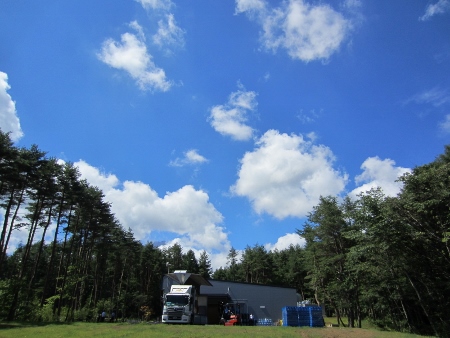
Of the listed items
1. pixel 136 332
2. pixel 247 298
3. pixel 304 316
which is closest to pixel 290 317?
pixel 304 316

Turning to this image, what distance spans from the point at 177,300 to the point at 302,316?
14.1 metres

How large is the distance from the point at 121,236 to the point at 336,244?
3567 cm

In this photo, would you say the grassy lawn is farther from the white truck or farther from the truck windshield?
the truck windshield

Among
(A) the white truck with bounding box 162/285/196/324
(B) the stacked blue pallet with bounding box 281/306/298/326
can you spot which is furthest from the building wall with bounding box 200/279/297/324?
(A) the white truck with bounding box 162/285/196/324

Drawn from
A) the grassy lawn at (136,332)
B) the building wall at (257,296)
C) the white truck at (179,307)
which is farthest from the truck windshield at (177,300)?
the building wall at (257,296)

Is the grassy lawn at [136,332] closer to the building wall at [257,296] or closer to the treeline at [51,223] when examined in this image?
the treeline at [51,223]

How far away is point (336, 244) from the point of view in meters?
35.2

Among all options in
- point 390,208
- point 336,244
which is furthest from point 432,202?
point 336,244

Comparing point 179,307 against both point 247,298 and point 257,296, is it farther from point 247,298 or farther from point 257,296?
point 257,296

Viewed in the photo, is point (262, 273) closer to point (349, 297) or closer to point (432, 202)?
point (349, 297)

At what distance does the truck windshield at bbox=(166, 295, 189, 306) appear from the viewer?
27641mm

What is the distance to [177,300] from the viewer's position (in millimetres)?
27797

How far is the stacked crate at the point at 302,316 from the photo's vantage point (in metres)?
32.7

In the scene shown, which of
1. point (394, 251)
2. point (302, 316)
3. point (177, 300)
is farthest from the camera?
point (302, 316)
